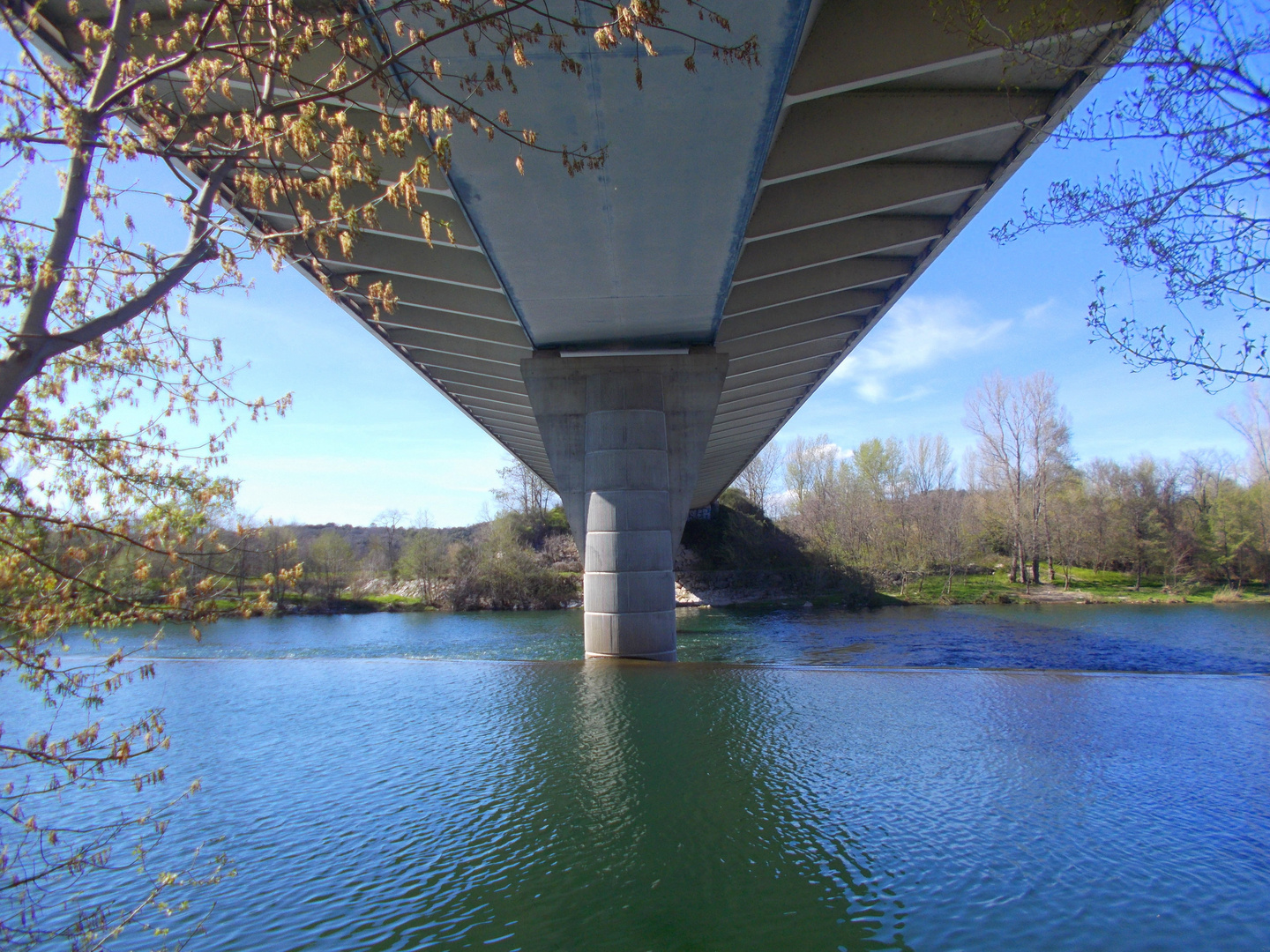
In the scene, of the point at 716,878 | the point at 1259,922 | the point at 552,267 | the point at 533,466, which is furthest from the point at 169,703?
the point at 533,466

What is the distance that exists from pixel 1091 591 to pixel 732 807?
36938 mm

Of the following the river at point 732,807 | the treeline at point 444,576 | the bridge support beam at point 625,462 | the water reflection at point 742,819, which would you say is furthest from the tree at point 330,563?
the water reflection at point 742,819

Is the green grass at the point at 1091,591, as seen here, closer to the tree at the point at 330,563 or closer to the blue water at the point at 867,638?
the blue water at the point at 867,638

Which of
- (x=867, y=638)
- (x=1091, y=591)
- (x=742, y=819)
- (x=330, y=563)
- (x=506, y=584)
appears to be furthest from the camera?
(x=330, y=563)

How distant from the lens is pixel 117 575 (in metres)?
4.25

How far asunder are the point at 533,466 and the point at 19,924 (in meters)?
32.9

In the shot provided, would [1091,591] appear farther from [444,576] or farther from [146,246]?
[146,246]

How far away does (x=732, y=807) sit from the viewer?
6805 millimetres

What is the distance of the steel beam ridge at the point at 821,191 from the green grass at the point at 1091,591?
20.6 meters

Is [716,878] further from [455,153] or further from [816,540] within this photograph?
[816,540]

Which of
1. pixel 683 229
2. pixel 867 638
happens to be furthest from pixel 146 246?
pixel 867 638

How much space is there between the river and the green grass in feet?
73.5

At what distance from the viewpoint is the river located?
485 cm

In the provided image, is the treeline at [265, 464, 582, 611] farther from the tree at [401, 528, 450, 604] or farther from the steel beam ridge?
the steel beam ridge
